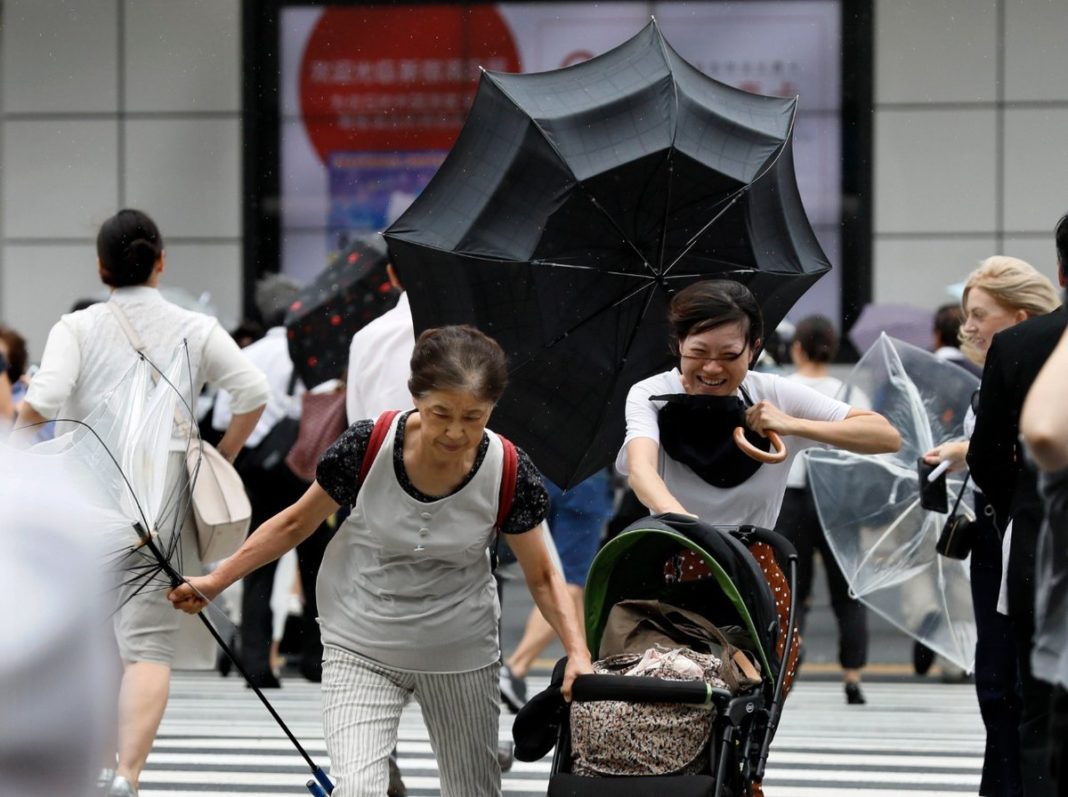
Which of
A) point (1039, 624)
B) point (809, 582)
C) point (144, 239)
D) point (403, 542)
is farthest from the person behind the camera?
point (809, 582)

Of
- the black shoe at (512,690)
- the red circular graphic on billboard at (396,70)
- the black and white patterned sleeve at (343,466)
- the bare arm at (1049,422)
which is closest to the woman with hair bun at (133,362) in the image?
the black and white patterned sleeve at (343,466)

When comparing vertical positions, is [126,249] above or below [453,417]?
above

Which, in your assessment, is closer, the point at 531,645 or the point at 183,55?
the point at 531,645

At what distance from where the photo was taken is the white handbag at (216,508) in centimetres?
663

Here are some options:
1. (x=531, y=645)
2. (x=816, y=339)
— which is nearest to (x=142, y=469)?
(x=531, y=645)

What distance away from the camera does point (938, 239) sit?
1794 cm

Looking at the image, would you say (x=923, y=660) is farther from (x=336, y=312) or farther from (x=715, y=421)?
(x=715, y=421)

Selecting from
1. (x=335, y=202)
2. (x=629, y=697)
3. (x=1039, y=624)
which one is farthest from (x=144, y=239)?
(x=335, y=202)

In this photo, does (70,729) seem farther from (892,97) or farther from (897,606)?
(892,97)

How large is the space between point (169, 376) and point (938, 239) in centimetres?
1299

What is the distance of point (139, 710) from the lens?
6.52 metres

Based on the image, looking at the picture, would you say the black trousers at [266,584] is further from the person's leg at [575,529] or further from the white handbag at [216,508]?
the white handbag at [216,508]

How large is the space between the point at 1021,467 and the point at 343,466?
1.97m

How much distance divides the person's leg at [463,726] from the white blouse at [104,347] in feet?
6.87
